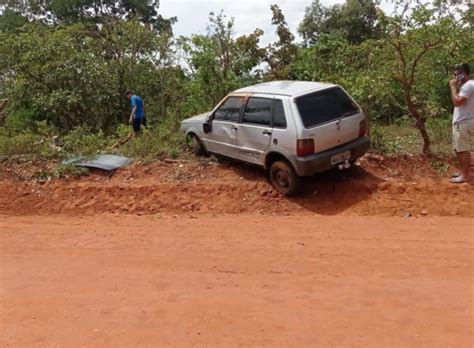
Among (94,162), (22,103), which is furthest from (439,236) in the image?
(22,103)

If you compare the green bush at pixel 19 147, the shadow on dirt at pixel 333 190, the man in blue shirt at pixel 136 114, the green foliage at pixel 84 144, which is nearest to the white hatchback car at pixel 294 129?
the shadow on dirt at pixel 333 190

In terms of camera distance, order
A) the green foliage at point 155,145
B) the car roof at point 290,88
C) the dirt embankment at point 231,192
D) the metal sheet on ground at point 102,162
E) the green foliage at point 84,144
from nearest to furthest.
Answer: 1. the dirt embankment at point 231,192
2. the car roof at point 290,88
3. the metal sheet on ground at point 102,162
4. the green foliage at point 155,145
5. the green foliage at point 84,144

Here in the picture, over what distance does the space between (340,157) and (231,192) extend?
6.10 feet

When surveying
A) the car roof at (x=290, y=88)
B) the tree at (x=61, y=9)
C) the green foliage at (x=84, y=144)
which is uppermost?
the tree at (x=61, y=9)

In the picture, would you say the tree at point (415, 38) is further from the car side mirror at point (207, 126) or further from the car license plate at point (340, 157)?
the car side mirror at point (207, 126)

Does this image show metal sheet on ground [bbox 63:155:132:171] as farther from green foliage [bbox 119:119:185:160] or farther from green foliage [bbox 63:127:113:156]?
green foliage [bbox 63:127:113:156]

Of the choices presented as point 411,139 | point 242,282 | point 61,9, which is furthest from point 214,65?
point 61,9

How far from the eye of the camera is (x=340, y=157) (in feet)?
24.8

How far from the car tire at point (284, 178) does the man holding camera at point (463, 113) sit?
245 centimetres

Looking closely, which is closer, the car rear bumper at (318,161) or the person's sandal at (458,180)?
the car rear bumper at (318,161)

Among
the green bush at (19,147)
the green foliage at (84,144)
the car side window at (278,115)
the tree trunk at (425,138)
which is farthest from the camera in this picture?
the green bush at (19,147)

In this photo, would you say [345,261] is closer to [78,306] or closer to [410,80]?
[78,306]

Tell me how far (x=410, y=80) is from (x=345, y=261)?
428cm

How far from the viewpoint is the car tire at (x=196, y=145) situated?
31.5 feet
